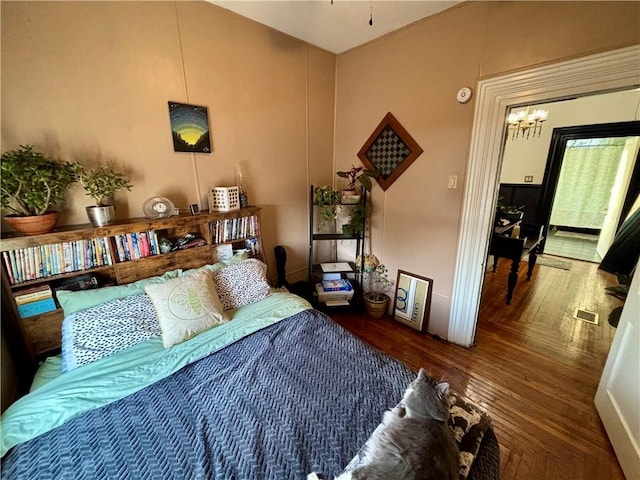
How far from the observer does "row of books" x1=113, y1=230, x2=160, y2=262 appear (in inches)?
61.6

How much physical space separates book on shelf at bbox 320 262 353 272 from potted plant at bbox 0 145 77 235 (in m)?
2.03

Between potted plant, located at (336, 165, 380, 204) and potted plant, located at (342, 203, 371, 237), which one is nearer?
potted plant, located at (336, 165, 380, 204)

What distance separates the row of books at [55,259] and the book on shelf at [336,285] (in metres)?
1.73

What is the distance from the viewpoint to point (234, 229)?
2051 millimetres

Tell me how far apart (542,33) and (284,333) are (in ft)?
7.72

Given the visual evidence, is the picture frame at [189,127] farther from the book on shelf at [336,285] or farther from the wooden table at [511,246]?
the wooden table at [511,246]

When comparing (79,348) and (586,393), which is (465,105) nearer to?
(586,393)

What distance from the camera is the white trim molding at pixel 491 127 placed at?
1408 mm

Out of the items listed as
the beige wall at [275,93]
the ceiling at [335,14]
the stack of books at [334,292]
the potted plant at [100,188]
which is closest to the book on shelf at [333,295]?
the stack of books at [334,292]

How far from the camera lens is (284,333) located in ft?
4.94

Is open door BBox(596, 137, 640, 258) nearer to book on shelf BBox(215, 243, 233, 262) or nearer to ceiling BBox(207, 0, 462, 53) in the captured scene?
ceiling BBox(207, 0, 462, 53)

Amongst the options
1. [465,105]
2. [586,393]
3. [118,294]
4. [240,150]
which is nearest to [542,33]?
[465,105]

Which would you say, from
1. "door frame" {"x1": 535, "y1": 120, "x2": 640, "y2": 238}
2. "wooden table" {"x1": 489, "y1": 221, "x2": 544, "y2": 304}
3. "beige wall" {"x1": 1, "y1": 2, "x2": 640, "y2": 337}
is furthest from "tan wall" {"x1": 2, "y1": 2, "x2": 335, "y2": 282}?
"door frame" {"x1": 535, "y1": 120, "x2": 640, "y2": 238}

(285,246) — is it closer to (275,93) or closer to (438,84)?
(275,93)
